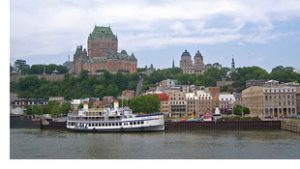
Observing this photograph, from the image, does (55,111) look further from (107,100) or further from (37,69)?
(37,69)

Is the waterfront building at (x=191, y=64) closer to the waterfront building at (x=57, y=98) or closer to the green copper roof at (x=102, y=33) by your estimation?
the green copper roof at (x=102, y=33)

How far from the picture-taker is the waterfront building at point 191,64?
112 metres

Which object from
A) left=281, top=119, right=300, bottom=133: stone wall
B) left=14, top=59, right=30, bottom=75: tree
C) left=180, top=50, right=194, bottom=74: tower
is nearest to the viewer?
left=281, top=119, right=300, bottom=133: stone wall

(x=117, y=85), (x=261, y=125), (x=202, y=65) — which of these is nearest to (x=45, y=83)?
(x=117, y=85)

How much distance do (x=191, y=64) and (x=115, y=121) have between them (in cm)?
7663

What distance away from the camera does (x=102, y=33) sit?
113m

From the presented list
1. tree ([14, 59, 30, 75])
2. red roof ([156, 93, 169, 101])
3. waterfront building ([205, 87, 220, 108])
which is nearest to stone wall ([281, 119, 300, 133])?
waterfront building ([205, 87, 220, 108])

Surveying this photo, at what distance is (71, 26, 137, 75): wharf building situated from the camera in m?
103

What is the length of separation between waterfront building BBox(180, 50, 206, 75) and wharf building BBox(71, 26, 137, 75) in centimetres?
1214

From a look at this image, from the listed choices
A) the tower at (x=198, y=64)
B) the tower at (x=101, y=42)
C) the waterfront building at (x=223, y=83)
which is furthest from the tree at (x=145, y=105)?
the tower at (x=198, y=64)

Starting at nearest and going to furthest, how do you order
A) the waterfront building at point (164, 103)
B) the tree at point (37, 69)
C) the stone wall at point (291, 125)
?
1. the stone wall at point (291, 125)
2. the waterfront building at point (164, 103)
3. the tree at point (37, 69)

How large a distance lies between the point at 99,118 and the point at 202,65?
75.3m

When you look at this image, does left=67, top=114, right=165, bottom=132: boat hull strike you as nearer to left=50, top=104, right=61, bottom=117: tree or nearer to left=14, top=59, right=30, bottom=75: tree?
left=50, top=104, right=61, bottom=117: tree

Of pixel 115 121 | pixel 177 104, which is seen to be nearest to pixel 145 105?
pixel 177 104
